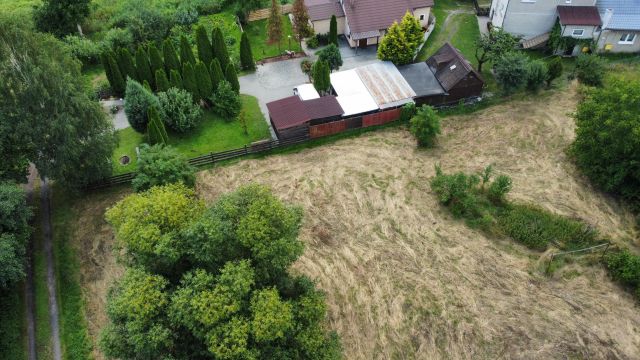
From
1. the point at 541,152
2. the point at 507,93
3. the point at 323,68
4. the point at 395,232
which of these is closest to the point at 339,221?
the point at 395,232

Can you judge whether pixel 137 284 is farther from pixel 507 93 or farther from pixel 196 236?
pixel 507 93

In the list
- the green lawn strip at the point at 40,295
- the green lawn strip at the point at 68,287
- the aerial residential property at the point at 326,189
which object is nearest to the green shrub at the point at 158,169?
the aerial residential property at the point at 326,189

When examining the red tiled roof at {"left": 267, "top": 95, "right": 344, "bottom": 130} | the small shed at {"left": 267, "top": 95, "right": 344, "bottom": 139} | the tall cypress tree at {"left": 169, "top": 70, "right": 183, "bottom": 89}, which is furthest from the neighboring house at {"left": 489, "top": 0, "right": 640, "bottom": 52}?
the tall cypress tree at {"left": 169, "top": 70, "right": 183, "bottom": 89}

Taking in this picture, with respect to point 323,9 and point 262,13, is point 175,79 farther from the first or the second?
point 262,13

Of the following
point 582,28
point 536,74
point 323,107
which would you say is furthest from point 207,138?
point 582,28

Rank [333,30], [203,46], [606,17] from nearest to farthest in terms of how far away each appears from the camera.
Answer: [203,46] → [606,17] → [333,30]

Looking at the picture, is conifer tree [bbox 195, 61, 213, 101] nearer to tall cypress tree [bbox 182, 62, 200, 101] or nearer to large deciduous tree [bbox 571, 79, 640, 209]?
tall cypress tree [bbox 182, 62, 200, 101]
